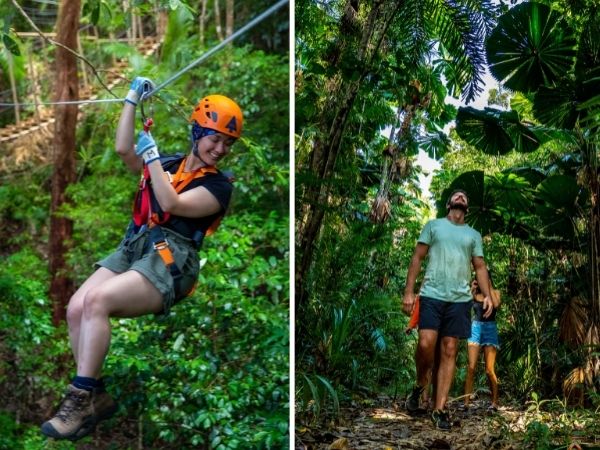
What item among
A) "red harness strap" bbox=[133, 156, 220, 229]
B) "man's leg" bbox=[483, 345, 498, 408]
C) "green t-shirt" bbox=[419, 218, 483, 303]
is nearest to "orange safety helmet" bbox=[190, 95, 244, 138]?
"red harness strap" bbox=[133, 156, 220, 229]

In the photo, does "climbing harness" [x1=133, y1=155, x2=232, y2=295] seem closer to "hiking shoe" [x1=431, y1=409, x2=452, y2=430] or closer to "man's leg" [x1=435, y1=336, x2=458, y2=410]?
"man's leg" [x1=435, y1=336, x2=458, y2=410]

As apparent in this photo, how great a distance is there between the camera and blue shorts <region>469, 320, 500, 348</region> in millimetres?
3688

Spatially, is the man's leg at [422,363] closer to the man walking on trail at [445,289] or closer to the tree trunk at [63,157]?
the man walking on trail at [445,289]

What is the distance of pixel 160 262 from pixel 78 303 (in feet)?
0.89

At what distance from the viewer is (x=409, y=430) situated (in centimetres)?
384

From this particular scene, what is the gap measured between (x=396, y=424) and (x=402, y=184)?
3.13ft

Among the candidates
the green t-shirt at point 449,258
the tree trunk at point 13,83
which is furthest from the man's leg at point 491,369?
the tree trunk at point 13,83

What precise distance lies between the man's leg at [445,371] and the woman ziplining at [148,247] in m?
1.16

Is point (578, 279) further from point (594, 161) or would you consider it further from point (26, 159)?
point (26, 159)

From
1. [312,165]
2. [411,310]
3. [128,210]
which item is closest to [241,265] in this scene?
[128,210]

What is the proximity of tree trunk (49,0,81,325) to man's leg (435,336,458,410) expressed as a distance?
420cm

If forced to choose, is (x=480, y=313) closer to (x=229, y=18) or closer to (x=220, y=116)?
(x=220, y=116)

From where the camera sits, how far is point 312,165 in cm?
415

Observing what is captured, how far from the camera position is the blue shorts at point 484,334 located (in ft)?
12.1
